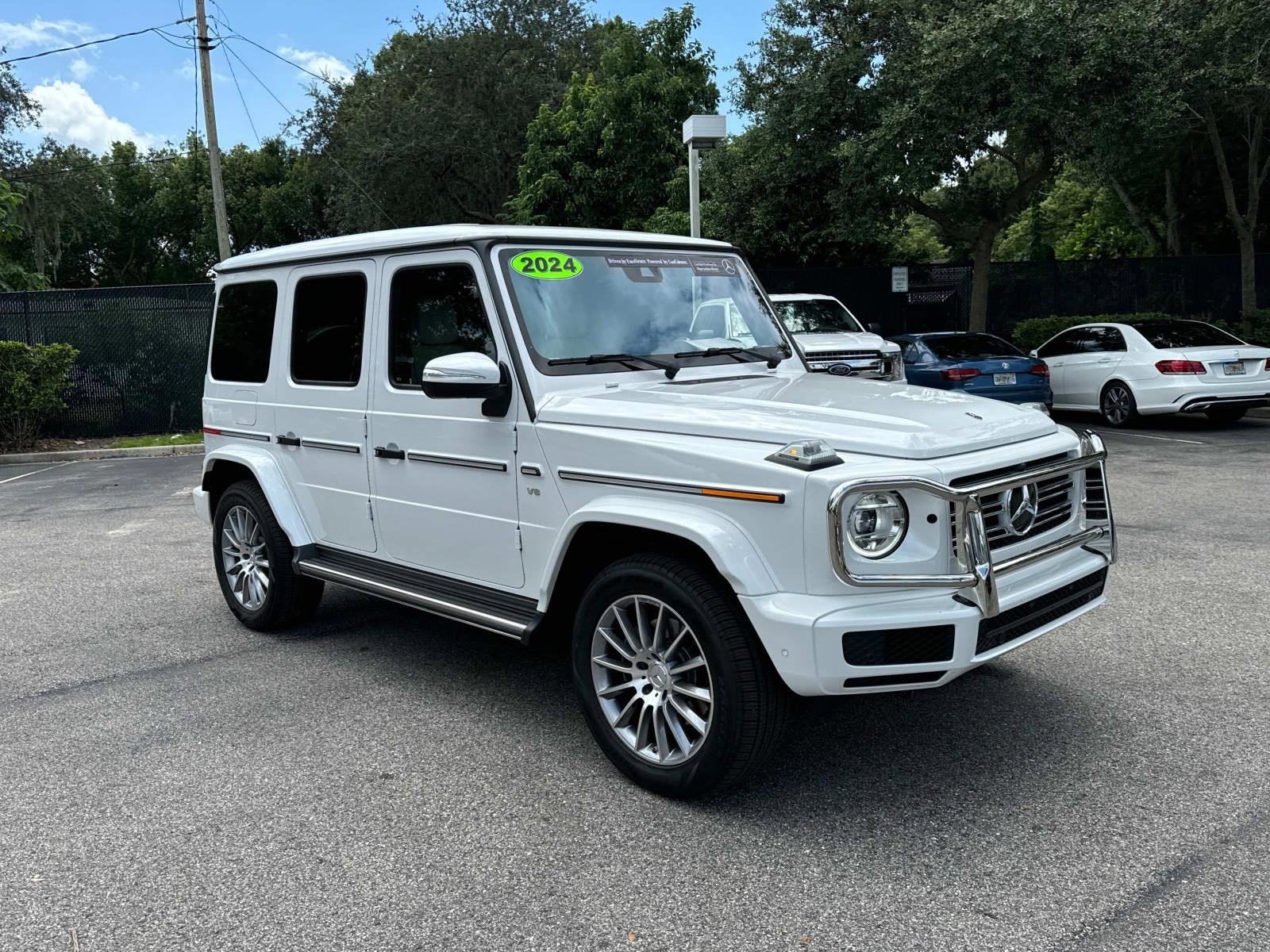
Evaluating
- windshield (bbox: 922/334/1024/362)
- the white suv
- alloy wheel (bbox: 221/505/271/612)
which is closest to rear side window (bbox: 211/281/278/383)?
the white suv

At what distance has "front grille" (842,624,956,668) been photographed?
10.6 feet

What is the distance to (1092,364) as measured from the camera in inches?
566

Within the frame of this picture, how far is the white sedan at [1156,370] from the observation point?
1294cm

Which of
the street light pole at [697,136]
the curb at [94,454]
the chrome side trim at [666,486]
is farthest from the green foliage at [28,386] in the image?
the chrome side trim at [666,486]

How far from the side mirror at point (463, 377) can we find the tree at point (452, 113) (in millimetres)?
31336

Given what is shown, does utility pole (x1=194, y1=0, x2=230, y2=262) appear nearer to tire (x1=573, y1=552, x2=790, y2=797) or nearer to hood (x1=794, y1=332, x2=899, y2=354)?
hood (x1=794, y1=332, x2=899, y2=354)

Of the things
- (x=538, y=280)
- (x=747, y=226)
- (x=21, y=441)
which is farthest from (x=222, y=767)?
(x=747, y=226)

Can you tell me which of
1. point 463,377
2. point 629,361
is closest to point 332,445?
point 463,377

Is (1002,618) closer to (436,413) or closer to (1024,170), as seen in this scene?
(436,413)

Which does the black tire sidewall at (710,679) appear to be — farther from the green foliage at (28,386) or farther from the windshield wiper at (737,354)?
the green foliage at (28,386)

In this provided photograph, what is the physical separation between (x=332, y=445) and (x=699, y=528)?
2483 mm

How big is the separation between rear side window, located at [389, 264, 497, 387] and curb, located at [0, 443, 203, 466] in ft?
39.3

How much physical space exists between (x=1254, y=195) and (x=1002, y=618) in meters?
21.2

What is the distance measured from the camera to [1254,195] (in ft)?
67.4
